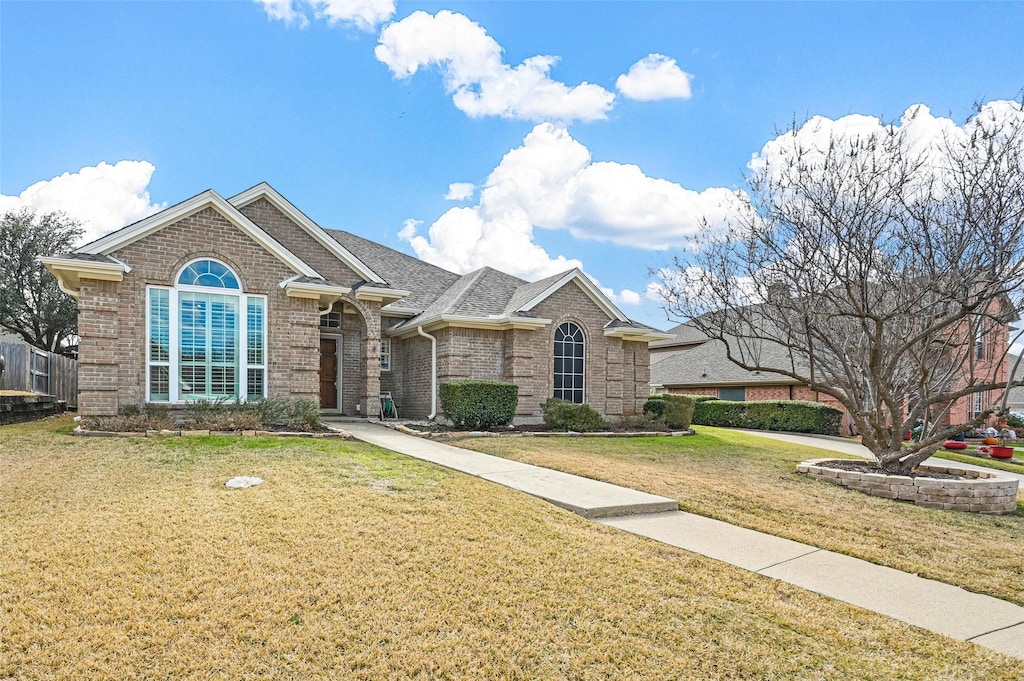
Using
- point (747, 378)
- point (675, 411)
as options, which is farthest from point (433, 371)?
point (747, 378)

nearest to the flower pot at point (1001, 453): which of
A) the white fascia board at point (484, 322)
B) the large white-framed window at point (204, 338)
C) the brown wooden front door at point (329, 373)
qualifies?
the white fascia board at point (484, 322)

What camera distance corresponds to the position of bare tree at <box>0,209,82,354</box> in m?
27.0

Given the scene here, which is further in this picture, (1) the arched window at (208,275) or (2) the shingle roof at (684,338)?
(2) the shingle roof at (684,338)

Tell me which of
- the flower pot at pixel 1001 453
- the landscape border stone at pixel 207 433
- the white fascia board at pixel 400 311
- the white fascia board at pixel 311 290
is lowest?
the flower pot at pixel 1001 453

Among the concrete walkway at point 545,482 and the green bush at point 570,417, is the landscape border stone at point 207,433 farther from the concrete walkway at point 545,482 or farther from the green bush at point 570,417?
the green bush at point 570,417

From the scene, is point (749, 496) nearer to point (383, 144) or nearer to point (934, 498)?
point (934, 498)

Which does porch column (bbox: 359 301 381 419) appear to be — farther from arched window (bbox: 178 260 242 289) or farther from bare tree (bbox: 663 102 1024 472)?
bare tree (bbox: 663 102 1024 472)

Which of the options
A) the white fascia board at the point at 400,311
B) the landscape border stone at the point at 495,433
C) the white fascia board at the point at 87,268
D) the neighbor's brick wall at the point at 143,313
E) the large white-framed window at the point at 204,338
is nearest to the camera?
the white fascia board at the point at 87,268

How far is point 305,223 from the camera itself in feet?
57.9

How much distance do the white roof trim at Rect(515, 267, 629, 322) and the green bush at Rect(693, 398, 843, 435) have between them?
8167mm

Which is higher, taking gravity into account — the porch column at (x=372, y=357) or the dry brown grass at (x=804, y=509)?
the porch column at (x=372, y=357)

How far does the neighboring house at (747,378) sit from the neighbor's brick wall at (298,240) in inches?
536

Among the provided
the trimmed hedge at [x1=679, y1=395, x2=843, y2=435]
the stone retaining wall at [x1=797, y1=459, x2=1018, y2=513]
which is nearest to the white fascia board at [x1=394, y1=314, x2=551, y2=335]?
the stone retaining wall at [x1=797, y1=459, x2=1018, y2=513]

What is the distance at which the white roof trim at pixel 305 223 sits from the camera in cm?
1748
